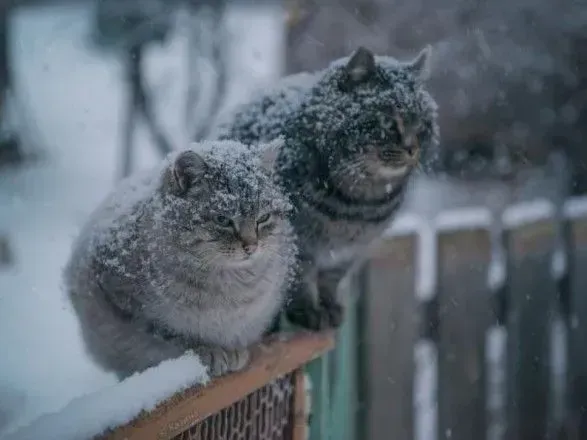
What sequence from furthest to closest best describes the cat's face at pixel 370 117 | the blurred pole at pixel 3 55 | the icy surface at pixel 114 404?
1. the blurred pole at pixel 3 55
2. the cat's face at pixel 370 117
3. the icy surface at pixel 114 404

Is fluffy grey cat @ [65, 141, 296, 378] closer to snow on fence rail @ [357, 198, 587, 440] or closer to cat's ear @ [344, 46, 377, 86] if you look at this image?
cat's ear @ [344, 46, 377, 86]

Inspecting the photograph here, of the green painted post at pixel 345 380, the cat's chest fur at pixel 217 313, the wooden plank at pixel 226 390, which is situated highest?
the cat's chest fur at pixel 217 313

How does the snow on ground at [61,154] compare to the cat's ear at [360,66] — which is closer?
the snow on ground at [61,154]

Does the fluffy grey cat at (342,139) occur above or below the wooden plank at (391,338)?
above

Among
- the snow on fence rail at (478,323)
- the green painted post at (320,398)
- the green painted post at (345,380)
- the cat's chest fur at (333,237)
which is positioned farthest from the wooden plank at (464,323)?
the cat's chest fur at (333,237)

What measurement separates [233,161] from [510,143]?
89 cm

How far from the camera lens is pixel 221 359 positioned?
2.46 feet

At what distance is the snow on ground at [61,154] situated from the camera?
2.51ft

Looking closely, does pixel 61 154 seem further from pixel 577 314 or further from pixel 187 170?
pixel 577 314

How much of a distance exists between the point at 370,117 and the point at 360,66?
0.07m

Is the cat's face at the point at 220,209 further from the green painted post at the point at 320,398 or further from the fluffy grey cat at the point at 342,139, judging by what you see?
the green painted post at the point at 320,398

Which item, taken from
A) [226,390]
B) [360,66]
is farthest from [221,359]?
[360,66]

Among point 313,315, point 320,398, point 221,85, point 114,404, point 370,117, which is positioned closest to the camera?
point 114,404

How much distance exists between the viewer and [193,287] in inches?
29.7
